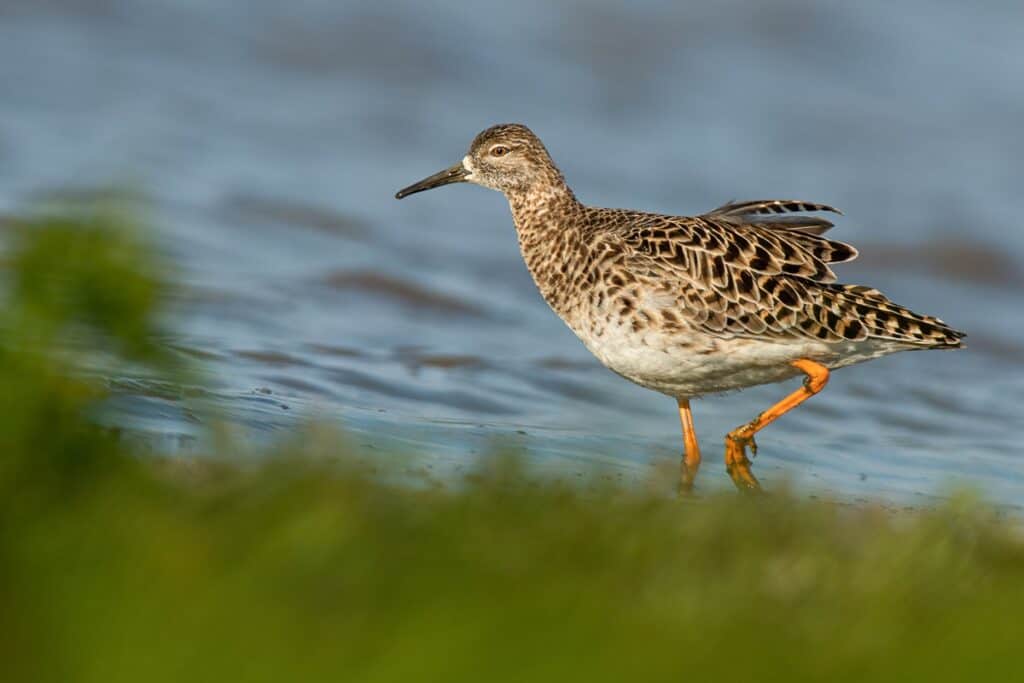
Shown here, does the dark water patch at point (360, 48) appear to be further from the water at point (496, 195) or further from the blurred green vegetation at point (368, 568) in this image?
the blurred green vegetation at point (368, 568)

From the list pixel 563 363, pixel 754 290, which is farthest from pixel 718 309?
pixel 563 363

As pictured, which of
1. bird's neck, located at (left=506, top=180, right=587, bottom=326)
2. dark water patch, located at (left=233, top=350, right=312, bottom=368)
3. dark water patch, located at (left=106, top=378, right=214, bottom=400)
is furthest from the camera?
dark water patch, located at (left=233, top=350, right=312, bottom=368)

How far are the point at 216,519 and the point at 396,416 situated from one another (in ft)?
17.0

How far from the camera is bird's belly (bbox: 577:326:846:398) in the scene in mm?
7840

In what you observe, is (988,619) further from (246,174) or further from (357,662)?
(246,174)

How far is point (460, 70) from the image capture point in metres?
18.5

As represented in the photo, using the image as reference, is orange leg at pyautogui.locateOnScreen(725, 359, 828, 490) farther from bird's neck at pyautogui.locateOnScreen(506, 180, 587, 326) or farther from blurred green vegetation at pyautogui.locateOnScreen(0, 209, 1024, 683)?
blurred green vegetation at pyautogui.locateOnScreen(0, 209, 1024, 683)

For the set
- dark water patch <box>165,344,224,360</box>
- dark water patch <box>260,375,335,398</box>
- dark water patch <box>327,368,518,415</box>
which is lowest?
dark water patch <box>260,375,335,398</box>

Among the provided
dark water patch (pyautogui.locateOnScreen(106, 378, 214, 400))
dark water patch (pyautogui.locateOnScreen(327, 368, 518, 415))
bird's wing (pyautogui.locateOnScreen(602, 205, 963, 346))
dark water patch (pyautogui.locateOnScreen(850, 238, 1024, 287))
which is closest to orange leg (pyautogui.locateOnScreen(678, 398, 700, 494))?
bird's wing (pyautogui.locateOnScreen(602, 205, 963, 346))

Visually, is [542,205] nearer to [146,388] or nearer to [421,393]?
[421,393]

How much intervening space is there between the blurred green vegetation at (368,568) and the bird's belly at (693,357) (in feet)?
9.21

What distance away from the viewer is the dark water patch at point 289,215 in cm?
1361

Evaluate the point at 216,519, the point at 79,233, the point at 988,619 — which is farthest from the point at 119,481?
the point at 988,619

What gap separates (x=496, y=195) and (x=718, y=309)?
349 inches
